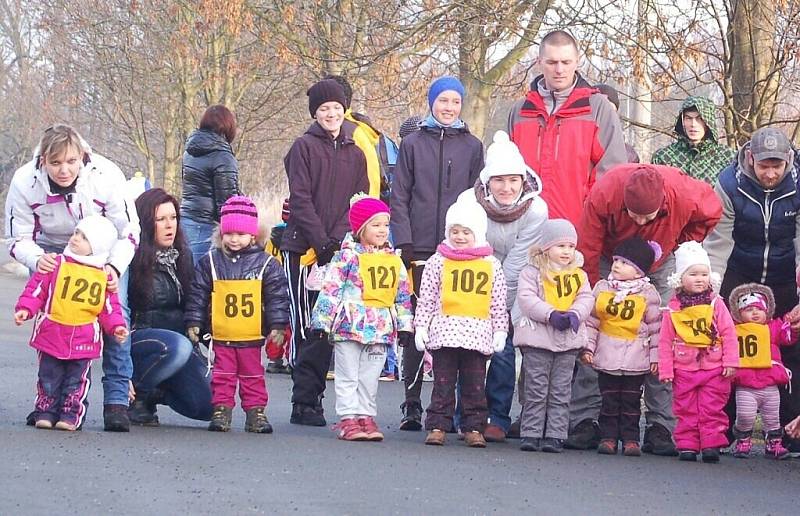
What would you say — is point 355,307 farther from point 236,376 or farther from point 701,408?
point 701,408

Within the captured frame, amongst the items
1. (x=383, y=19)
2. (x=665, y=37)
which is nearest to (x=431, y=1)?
(x=383, y=19)

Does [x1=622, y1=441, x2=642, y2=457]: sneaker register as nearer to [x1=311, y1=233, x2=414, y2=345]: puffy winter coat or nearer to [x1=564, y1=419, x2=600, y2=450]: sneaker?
[x1=564, y1=419, x2=600, y2=450]: sneaker

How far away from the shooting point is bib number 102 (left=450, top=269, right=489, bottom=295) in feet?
30.0

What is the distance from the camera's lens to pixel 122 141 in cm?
3862

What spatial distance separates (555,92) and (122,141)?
29.9 m

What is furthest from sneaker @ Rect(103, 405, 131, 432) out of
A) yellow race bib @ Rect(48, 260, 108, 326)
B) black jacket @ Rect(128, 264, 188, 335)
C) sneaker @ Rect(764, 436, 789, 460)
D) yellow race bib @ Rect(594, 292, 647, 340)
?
sneaker @ Rect(764, 436, 789, 460)

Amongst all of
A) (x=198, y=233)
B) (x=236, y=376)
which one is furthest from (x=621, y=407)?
(x=198, y=233)

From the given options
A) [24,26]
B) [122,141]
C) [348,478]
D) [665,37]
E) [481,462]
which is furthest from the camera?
[24,26]

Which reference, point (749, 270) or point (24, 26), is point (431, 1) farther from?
point (24, 26)

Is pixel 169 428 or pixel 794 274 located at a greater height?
pixel 794 274

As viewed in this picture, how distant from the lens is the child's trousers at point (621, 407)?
915 centimetres

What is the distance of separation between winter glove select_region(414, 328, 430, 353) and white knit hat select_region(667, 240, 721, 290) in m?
1.44

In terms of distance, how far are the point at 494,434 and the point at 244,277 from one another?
5.84 ft

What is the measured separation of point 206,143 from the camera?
45.2 feet
